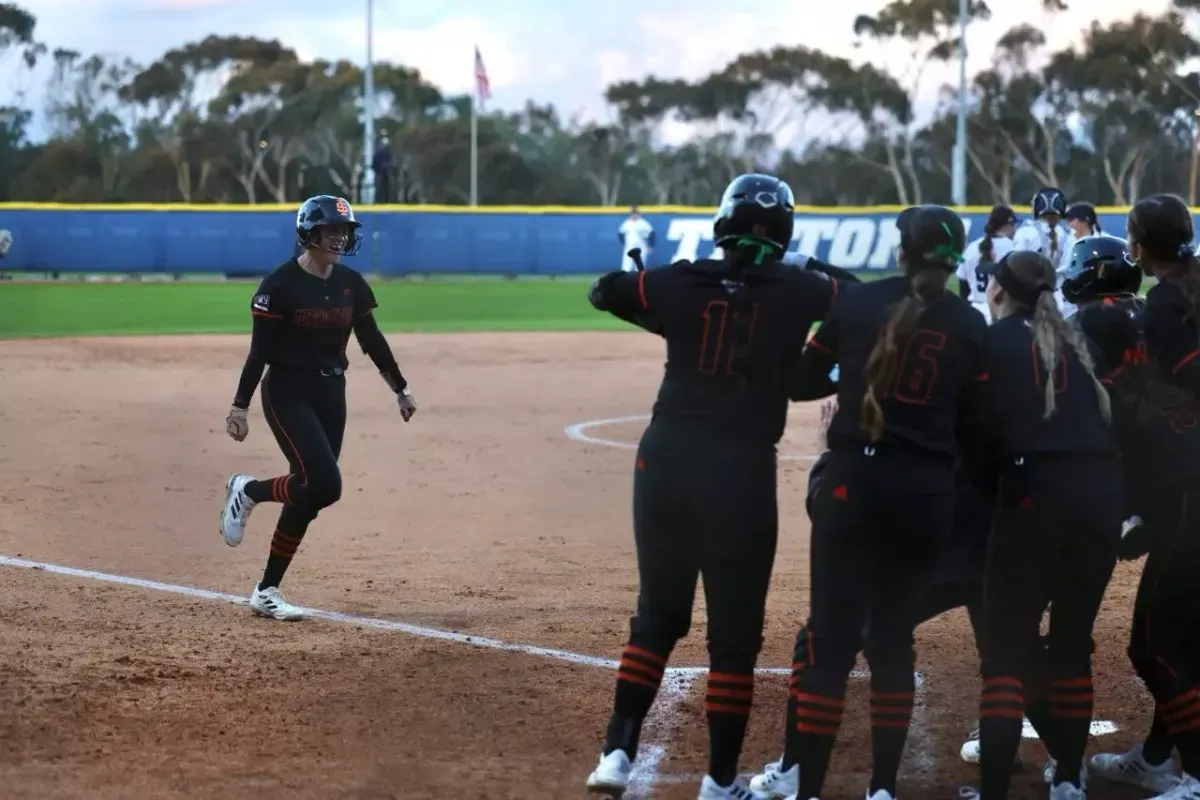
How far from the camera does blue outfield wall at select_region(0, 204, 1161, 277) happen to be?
37.8 metres

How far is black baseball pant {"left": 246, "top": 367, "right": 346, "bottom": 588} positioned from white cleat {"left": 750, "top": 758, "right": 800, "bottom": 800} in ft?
10.5

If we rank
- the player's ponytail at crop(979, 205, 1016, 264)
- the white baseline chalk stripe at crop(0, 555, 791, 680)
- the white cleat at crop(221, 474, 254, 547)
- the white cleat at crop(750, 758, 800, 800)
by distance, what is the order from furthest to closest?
the player's ponytail at crop(979, 205, 1016, 264)
the white cleat at crop(221, 474, 254, 547)
the white baseline chalk stripe at crop(0, 555, 791, 680)
the white cleat at crop(750, 758, 800, 800)

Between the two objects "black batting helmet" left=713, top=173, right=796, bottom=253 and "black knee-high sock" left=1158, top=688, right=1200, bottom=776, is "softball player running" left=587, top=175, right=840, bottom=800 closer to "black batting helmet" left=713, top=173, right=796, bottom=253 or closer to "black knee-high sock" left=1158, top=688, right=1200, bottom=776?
"black batting helmet" left=713, top=173, right=796, bottom=253

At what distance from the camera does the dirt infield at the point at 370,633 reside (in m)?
5.53

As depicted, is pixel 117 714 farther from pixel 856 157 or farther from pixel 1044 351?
pixel 856 157

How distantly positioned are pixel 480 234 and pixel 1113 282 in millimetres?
35590

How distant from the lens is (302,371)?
26.0 feet

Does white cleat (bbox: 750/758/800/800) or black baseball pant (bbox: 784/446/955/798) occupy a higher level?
black baseball pant (bbox: 784/446/955/798)

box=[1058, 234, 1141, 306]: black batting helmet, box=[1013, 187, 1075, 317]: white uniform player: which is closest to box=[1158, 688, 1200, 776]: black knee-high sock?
box=[1058, 234, 1141, 306]: black batting helmet

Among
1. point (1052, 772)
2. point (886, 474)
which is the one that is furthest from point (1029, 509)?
point (1052, 772)

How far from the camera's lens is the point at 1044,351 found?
4.82m

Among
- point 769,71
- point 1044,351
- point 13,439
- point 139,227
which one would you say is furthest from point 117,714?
point 769,71

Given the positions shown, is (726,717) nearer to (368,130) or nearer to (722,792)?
(722,792)

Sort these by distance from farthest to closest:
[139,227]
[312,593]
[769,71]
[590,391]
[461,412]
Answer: [769,71] < [139,227] < [590,391] < [461,412] < [312,593]
